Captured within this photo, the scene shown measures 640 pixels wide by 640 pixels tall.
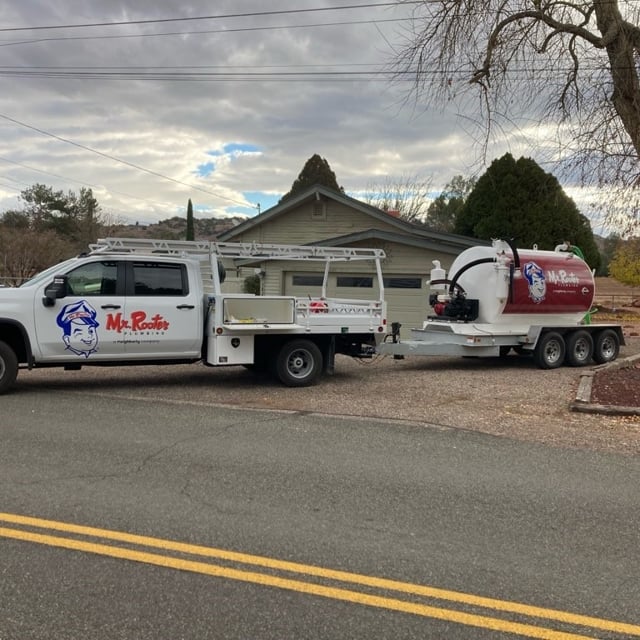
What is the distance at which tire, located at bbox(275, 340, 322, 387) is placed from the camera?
10484mm

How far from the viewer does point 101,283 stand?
31.0ft

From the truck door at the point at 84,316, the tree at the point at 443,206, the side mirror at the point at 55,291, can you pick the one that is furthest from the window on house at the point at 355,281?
the tree at the point at 443,206

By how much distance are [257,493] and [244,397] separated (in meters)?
4.51

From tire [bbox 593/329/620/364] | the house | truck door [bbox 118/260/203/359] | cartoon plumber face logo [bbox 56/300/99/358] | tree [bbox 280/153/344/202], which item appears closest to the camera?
cartoon plumber face logo [bbox 56/300/99/358]

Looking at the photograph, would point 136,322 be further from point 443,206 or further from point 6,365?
point 443,206

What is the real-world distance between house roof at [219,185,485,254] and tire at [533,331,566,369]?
4.42 metres

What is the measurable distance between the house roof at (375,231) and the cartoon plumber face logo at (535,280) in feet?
12.6

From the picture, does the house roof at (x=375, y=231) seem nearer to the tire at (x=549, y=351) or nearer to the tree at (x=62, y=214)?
the tire at (x=549, y=351)

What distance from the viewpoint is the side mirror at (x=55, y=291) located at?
29.6 feet

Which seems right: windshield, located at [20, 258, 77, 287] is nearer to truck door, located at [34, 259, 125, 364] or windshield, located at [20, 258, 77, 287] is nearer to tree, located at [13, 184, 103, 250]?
truck door, located at [34, 259, 125, 364]

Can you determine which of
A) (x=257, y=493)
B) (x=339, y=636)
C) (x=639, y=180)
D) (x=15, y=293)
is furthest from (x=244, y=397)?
(x=639, y=180)

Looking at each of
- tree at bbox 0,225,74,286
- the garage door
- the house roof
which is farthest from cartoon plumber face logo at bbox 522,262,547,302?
tree at bbox 0,225,74,286

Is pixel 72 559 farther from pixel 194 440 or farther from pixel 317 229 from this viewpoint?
pixel 317 229

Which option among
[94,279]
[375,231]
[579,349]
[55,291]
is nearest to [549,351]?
[579,349]
